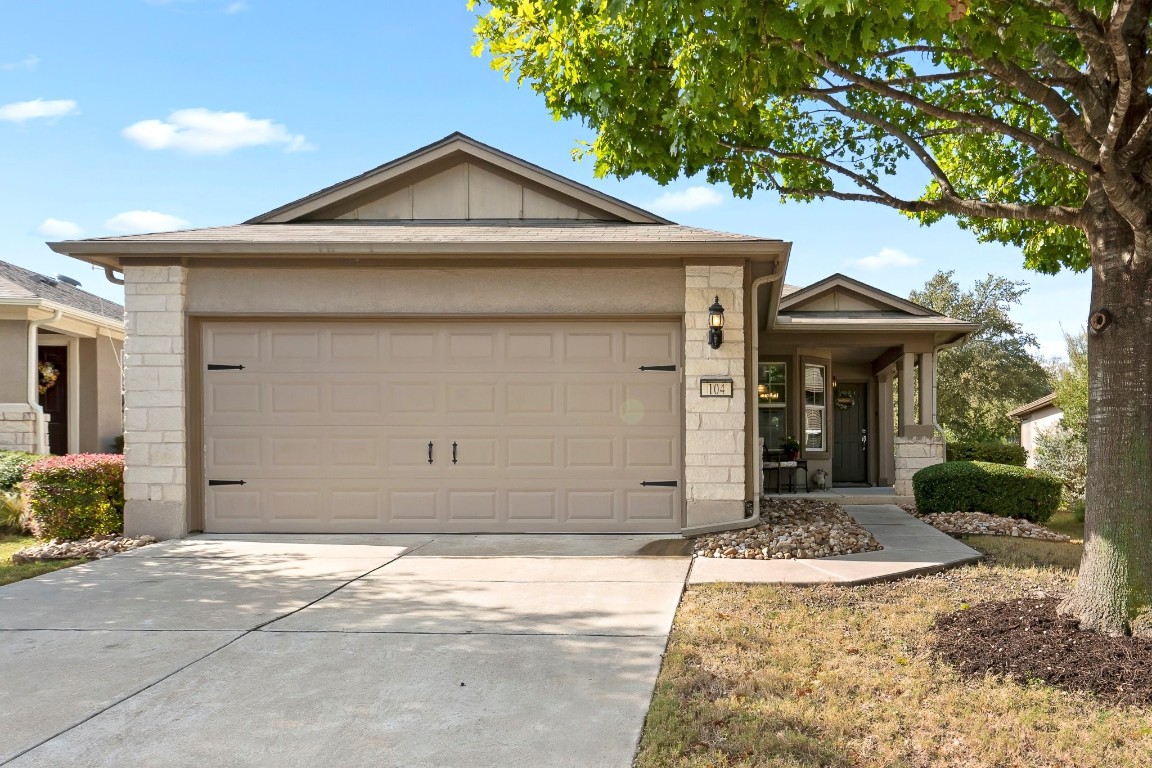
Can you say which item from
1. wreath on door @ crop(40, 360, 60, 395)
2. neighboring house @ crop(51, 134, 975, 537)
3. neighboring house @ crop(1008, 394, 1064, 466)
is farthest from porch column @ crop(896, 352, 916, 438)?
wreath on door @ crop(40, 360, 60, 395)

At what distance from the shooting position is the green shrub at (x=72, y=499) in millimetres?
8594

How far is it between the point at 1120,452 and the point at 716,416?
13.1 feet

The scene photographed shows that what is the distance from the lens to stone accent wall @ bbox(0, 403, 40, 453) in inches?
487

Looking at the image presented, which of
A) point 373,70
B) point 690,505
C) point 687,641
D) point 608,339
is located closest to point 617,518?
point 690,505

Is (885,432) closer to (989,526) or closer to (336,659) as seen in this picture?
(989,526)

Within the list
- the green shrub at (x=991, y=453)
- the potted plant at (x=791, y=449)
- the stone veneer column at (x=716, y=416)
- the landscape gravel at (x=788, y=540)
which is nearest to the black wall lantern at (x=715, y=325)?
the stone veneer column at (x=716, y=416)

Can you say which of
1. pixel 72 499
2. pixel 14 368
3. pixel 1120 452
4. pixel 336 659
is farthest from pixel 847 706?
pixel 14 368

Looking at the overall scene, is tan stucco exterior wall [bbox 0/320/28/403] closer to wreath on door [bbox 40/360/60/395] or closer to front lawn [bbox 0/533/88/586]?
wreath on door [bbox 40/360/60/395]

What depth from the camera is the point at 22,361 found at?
1264 cm

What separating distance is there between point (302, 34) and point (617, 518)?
8.59 m

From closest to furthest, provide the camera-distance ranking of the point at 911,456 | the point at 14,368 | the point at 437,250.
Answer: the point at 437,250
the point at 14,368
the point at 911,456

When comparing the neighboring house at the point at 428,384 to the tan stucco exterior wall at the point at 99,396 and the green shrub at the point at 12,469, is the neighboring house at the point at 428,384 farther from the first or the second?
the tan stucco exterior wall at the point at 99,396

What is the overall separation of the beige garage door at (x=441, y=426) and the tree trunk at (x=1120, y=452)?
4252 millimetres

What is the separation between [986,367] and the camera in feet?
Result: 96.1
